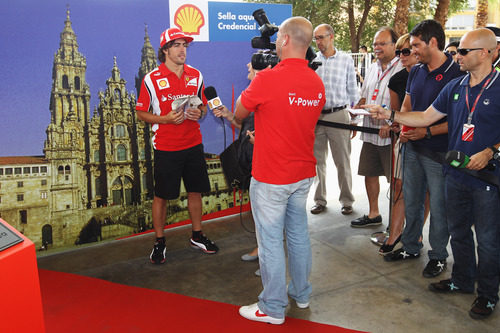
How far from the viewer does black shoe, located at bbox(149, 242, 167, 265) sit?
4129mm

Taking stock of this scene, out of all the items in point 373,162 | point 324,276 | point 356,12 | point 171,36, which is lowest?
point 324,276

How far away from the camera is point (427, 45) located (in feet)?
11.7

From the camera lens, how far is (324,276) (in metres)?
3.81

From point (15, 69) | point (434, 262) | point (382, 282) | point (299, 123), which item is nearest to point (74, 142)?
point (15, 69)

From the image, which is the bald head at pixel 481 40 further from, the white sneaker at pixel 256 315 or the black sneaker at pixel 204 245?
the black sneaker at pixel 204 245

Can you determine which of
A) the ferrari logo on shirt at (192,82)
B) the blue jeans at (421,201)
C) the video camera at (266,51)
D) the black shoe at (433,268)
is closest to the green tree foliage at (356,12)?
the ferrari logo on shirt at (192,82)

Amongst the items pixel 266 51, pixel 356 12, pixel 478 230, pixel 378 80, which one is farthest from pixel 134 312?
pixel 356 12

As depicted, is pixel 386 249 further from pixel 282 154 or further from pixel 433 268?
pixel 282 154

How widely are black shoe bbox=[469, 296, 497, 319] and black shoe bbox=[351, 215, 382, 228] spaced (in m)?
1.86

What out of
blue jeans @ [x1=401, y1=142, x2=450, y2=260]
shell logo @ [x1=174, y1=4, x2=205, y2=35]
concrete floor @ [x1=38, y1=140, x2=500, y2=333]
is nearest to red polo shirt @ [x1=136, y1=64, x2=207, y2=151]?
shell logo @ [x1=174, y1=4, x2=205, y2=35]

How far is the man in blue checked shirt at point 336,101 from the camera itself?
17.3 feet

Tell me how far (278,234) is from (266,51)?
149 centimetres

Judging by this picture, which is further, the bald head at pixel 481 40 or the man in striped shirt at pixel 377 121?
the man in striped shirt at pixel 377 121

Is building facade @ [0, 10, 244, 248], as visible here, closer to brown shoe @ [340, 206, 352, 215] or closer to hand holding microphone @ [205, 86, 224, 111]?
hand holding microphone @ [205, 86, 224, 111]
